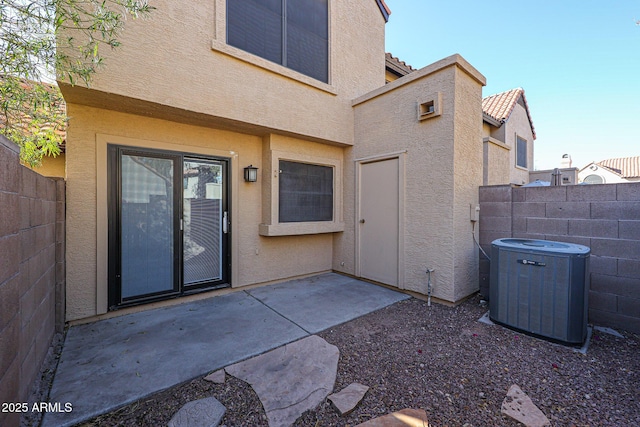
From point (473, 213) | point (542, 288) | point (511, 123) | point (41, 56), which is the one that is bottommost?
point (542, 288)

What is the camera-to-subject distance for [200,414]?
2.16 metres

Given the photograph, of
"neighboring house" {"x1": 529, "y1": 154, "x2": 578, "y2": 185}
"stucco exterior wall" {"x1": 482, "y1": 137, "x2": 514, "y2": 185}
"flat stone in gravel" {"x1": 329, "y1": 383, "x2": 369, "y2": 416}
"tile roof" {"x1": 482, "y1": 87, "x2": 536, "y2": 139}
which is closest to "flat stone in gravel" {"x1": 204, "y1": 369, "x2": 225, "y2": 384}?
"flat stone in gravel" {"x1": 329, "y1": 383, "x2": 369, "y2": 416}

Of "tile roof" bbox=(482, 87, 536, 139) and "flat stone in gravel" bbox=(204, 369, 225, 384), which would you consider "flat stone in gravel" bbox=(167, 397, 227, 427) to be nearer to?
"flat stone in gravel" bbox=(204, 369, 225, 384)

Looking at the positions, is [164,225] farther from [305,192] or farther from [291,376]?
[291,376]

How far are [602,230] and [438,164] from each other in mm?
2444

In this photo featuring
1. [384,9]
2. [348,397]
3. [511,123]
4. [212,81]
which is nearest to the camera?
[348,397]

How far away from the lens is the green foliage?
249 cm

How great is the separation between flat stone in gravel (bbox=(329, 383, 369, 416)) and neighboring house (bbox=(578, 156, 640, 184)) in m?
31.8

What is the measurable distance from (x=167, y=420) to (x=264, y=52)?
5.61m

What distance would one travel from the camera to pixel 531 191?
438 centimetres

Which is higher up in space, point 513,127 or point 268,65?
point 513,127

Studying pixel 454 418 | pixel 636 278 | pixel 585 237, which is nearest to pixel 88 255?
pixel 454 418

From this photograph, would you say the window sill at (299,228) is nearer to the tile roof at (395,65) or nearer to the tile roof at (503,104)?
the tile roof at (395,65)

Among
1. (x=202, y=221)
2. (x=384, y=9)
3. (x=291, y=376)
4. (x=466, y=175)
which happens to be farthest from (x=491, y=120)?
(x=291, y=376)
